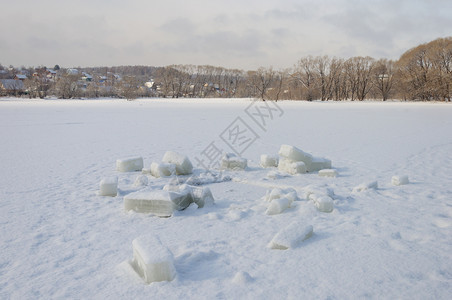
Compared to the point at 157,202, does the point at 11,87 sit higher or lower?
higher

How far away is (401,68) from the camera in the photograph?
48406mm

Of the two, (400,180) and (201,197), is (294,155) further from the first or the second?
(201,197)

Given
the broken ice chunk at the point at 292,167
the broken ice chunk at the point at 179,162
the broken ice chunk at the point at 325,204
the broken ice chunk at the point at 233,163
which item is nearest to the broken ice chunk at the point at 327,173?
the broken ice chunk at the point at 292,167

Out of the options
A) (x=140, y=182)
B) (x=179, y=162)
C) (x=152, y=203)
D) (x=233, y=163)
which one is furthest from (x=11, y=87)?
(x=152, y=203)

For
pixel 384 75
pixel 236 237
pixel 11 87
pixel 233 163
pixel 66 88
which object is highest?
pixel 384 75

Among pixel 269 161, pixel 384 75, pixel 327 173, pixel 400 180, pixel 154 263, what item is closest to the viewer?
pixel 154 263

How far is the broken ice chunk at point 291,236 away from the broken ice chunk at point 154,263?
100cm

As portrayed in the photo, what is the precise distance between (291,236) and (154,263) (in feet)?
4.28

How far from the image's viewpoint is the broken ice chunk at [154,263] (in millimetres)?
2428

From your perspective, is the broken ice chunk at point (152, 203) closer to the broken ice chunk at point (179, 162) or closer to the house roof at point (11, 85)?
the broken ice chunk at point (179, 162)

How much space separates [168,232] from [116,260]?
0.70 m

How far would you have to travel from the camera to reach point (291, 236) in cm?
307

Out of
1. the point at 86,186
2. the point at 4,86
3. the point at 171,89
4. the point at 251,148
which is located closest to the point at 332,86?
the point at 171,89

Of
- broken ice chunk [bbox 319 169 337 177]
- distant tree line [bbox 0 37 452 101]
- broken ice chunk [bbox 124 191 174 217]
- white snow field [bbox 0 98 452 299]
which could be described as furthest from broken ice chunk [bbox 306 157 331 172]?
distant tree line [bbox 0 37 452 101]
